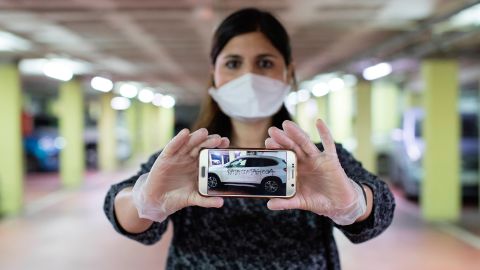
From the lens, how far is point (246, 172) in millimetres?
1241

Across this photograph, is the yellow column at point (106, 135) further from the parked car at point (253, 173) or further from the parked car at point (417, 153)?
the parked car at point (253, 173)

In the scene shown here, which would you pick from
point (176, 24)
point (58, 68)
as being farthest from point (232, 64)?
point (58, 68)

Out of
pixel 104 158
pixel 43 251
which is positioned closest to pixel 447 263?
pixel 43 251

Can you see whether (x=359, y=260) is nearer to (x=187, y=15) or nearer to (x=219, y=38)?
(x=187, y=15)

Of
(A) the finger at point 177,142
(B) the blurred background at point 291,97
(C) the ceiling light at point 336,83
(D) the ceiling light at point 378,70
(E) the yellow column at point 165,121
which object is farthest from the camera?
(E) the yellow column at point 165,121

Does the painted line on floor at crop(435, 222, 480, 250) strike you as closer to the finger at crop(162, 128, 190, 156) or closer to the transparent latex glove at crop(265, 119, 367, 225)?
the transparent latex glove at crop(265, 119, 367, 225)

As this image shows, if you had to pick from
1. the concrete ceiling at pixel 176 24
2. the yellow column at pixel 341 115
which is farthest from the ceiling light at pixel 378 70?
the yellow column at pixel 341 115

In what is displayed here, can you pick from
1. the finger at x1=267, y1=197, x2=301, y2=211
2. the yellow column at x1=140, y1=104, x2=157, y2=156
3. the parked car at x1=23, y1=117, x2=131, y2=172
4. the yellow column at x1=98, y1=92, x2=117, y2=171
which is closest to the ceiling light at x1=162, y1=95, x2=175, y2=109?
the yellow column at x1=140, y1=104, x2=157, y2=156

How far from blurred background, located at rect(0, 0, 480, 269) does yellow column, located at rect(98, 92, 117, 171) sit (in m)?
2.63

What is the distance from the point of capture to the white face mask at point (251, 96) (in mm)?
1641

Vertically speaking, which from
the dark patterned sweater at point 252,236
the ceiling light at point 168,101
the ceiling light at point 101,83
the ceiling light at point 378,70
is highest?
the ceiling light at point 168,101

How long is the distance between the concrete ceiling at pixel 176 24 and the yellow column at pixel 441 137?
133 centimetres

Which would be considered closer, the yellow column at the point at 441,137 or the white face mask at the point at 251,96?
the white face mask at the point at 251,96

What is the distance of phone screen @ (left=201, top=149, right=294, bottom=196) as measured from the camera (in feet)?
3.95
